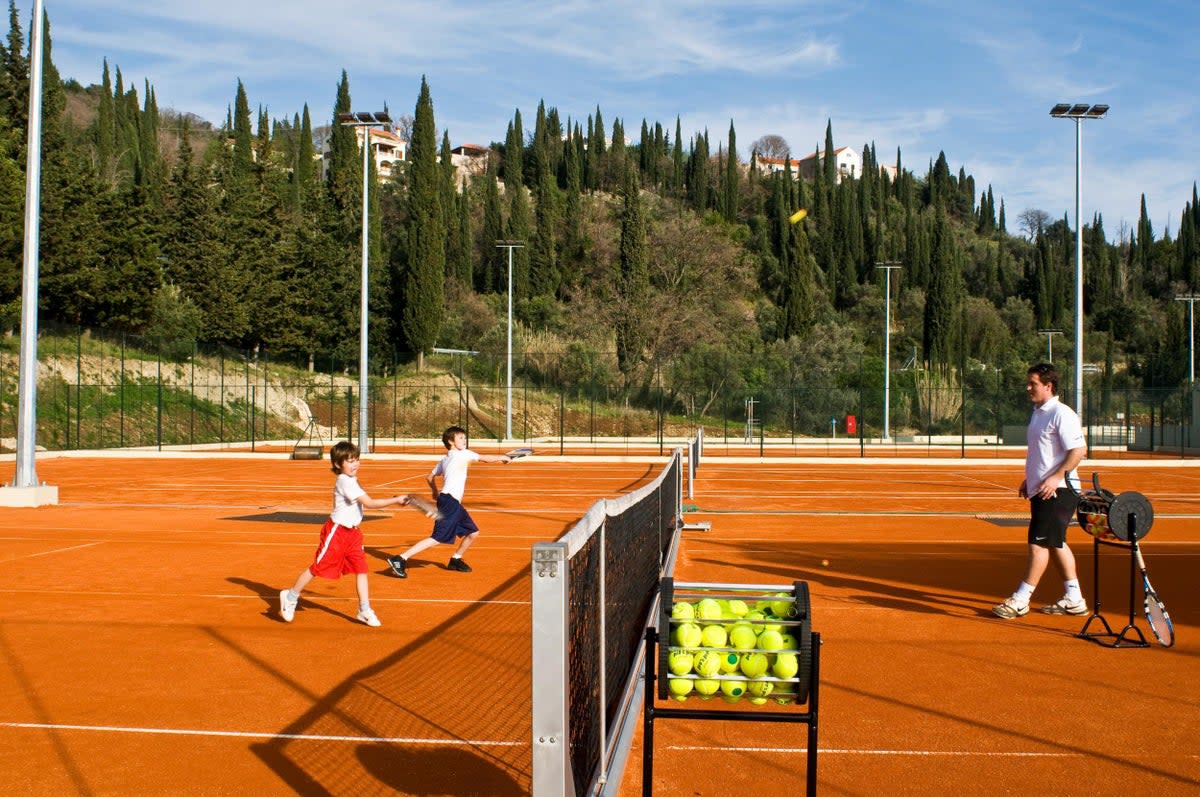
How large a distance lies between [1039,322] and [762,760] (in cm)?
10823

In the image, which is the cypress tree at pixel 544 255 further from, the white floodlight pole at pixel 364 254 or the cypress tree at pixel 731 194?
the white floodlight pole at pixel 364 254

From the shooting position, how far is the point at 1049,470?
8.64m

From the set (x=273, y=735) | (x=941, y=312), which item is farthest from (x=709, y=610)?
(x=941, y=312)

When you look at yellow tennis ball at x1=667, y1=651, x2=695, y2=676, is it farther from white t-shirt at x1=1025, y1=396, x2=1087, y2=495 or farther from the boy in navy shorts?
the boy in navy shorts

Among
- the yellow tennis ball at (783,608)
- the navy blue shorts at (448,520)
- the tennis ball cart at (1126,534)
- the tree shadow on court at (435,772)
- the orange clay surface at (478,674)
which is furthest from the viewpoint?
the navy blue shorts at (448,520)

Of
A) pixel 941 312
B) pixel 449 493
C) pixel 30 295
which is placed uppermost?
pixel 941 312

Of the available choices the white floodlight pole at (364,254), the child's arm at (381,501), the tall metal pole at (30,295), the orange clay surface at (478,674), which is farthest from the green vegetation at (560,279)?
the child's arm at (381,501)

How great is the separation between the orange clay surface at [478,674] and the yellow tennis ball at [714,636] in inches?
40.6

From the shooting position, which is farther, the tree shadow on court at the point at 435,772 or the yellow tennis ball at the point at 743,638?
the tree shadow on court at the point at 435,772

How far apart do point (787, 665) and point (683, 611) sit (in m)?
0.44

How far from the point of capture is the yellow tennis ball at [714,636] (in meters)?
4.42

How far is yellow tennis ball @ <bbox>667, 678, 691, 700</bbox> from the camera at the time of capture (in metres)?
4.39

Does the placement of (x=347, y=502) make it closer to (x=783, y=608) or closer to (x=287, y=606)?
(x=287, y=606)

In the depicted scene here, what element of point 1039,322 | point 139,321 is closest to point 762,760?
point 139,321
